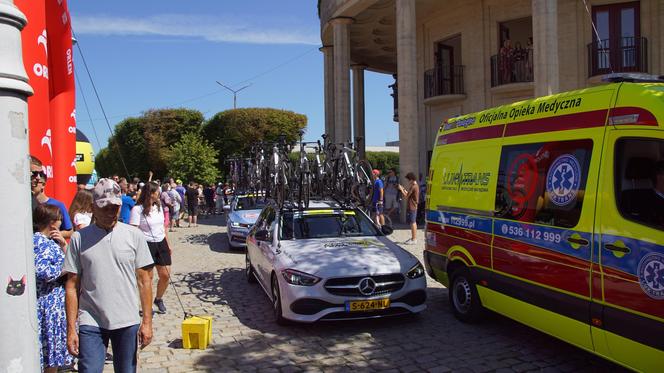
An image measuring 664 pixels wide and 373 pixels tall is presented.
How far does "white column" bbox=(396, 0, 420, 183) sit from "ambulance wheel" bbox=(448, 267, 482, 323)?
11.8 meters

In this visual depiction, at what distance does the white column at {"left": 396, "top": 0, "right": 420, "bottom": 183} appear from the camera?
60.3 feet

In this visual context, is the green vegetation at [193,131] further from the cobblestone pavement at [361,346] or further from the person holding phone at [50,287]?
the person holding phone at [50,287]

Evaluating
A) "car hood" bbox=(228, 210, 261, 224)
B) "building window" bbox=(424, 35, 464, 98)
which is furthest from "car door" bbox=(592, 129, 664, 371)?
"building window" bbox=(424, 35, 464, 98)

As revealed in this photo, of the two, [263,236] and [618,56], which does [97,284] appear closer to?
[263,236]

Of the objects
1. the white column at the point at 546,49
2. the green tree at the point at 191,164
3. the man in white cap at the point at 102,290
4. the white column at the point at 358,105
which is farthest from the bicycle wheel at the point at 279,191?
the green tree at the point at 191,164

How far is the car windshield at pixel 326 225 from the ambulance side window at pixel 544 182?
8.35 ft

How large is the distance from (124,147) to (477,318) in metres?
42.3

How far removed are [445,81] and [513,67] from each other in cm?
305

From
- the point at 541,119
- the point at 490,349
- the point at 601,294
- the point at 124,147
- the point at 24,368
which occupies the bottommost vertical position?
the point at 490,349

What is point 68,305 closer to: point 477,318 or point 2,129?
point 2,129

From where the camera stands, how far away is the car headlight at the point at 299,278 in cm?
627

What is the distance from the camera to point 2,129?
185 centimetres

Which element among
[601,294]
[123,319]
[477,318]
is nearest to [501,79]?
[477,318]

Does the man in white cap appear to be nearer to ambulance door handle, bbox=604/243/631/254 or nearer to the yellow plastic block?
the yellow plastic block
